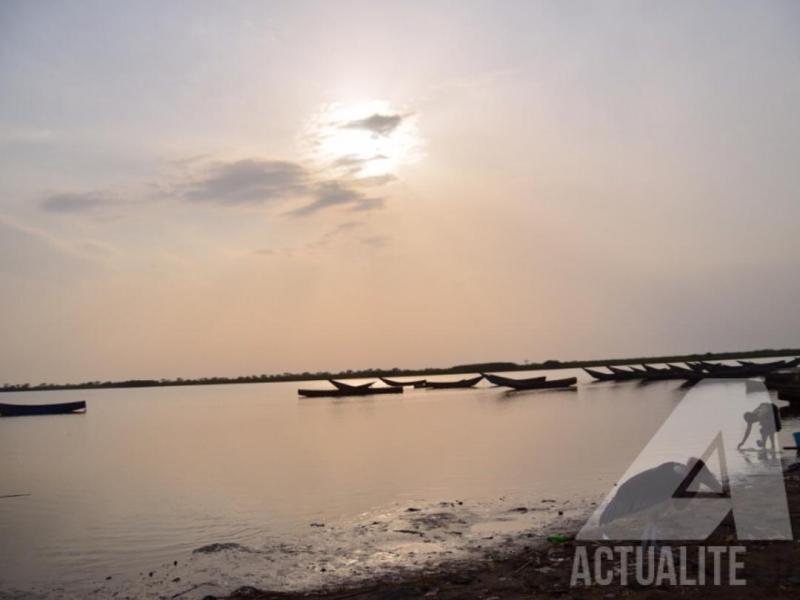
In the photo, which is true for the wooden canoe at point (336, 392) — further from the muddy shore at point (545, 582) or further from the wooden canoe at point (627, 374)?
the muddy shore at point (545, 582)

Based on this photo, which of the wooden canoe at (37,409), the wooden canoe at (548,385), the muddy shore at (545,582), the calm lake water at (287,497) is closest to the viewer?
the muddy shore at (545,582)

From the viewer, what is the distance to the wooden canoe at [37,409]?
57.8 m

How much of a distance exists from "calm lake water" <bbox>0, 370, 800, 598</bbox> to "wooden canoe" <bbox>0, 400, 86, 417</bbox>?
94.1 feet

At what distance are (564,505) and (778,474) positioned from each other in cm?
419

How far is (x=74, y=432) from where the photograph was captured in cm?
4088

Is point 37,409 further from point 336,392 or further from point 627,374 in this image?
point 627,374

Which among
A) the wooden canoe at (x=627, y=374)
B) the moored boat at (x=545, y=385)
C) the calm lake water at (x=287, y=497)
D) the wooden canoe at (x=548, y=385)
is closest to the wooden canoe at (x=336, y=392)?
the moored boat at (x=545, y=385)

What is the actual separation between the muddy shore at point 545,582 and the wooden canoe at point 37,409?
57619 millimetres

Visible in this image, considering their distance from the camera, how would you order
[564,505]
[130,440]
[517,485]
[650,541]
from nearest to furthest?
[650,541]
[564,505]
[517,485]
[130,440]

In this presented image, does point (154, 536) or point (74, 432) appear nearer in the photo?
point (154, 536)

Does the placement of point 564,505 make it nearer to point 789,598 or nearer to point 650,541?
point 650,541

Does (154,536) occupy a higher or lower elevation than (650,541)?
lower

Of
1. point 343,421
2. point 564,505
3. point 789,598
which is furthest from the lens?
point 343,421

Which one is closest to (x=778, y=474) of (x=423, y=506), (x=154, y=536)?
(x=423, y=506)
